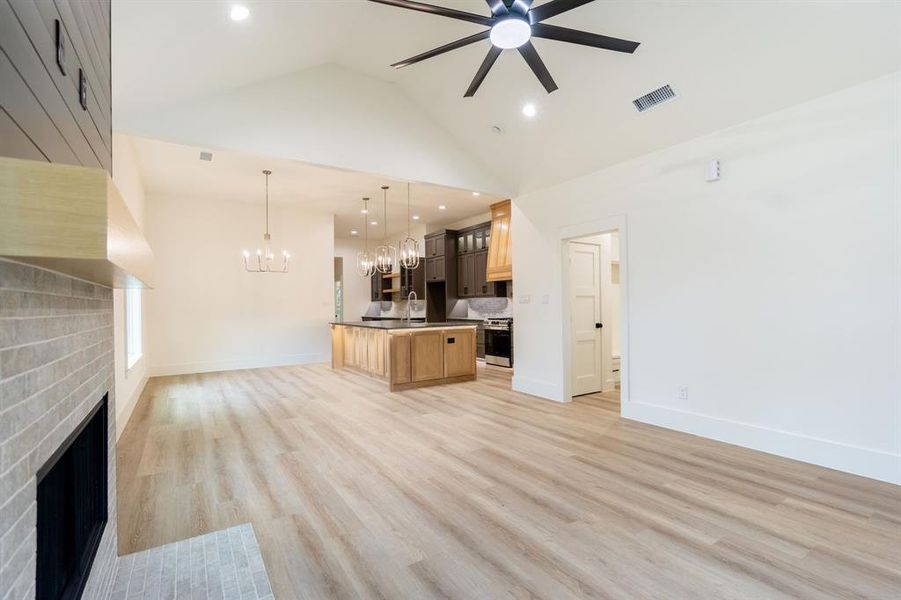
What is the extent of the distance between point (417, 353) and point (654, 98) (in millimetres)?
4227

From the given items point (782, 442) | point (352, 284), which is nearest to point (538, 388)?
point (782, 442)

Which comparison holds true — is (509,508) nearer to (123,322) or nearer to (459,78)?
(459,78)

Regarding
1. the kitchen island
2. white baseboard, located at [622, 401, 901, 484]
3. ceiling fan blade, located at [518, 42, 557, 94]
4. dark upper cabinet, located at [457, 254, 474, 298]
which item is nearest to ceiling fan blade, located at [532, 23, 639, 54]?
ceiling fan blade, located at [518, 42, 557, 94]

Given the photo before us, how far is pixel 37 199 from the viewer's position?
0.76 m

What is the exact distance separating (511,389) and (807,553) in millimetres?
4032

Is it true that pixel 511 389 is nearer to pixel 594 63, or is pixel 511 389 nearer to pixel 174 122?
pixel 594 63

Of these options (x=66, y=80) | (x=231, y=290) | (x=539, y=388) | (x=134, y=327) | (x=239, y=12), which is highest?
(x=239, y=12)

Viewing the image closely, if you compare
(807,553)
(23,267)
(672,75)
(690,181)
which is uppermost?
(672,75)

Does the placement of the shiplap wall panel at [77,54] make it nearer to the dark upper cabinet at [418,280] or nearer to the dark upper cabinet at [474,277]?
the dark upper cabinet at [474,277]

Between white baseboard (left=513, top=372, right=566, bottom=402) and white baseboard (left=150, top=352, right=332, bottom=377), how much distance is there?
471 cm

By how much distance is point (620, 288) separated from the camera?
4.47 metres

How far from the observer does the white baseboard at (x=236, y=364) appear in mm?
7355

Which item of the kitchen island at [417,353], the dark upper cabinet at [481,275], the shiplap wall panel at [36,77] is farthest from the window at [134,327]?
the dark upper cabinet at [481,275]

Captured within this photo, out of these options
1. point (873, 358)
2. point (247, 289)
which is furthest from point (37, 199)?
point (247, 289)
